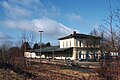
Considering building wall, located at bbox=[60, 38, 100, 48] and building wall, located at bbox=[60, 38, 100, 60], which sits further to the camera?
building wall, located at bbox=[60, 38, 100, 48]

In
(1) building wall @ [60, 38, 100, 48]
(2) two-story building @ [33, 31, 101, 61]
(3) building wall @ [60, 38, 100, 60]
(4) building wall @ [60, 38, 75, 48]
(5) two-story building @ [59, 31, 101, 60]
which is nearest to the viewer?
(2) two-story building @ [33, 31, 101, 61]

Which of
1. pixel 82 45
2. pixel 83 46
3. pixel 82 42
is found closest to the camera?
pixel 83 46

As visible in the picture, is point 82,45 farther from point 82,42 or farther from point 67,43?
point 67,43

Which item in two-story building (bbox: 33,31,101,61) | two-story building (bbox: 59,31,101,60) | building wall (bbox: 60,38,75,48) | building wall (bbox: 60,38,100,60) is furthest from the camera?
building wall (bbox: 60,38,75,48)

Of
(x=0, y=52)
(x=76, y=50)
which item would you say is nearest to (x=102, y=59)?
(x=0, y=52)

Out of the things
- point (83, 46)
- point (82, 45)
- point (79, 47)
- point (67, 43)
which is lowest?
point (79, 47)

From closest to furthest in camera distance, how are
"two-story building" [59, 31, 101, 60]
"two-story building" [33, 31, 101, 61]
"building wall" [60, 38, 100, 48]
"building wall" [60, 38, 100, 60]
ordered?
1. "two-story building" [33, 31, 101, 61]
2. "two-story building" [59, 31, 101, 60]
3. "building wall" [60, 38, 100, 60]
4. "building wall" [60, 38, 100, 48]

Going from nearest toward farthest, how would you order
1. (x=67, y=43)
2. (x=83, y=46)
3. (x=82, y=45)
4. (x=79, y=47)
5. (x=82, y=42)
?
1. (x=79, y=47)
2. (x=83, y=46)
3. (x=82, y=45)
4. (x=82, y=42)
5. (x=67, y=43)

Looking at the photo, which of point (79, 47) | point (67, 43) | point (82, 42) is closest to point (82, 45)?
point (82, 42)

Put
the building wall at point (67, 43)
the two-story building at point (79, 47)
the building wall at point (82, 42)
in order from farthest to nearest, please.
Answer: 1. the building wall at point (67, 43)
2. the building wall at point (82, 42)
3. the two-story building at point (79, 47)

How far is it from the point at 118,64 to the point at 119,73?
14.7 inches

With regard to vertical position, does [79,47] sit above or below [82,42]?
below

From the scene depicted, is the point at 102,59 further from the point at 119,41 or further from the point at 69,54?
the point at 69,54

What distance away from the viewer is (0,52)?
144 feet
